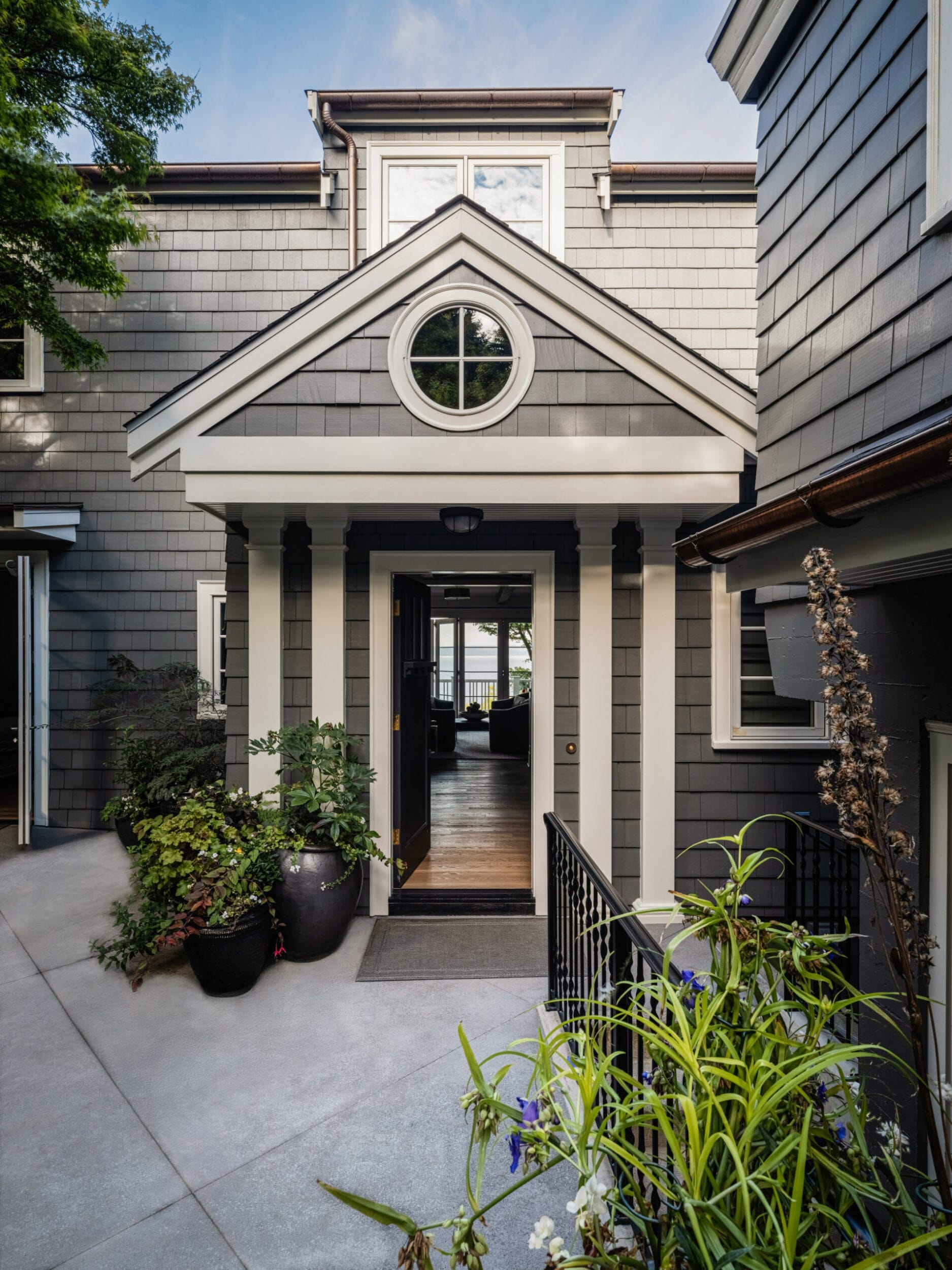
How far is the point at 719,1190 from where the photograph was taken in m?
1.15

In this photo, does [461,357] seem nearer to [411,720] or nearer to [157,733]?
[411,720]

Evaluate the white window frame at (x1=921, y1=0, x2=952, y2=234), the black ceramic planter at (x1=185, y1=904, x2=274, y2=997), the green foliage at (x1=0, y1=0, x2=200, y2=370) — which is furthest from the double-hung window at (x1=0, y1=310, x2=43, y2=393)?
the white window frame at (x1=921, y1=0, x2=952, y2=234)

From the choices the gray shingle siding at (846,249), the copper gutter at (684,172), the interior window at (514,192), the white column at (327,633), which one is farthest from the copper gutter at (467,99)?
the white column at (327,633)

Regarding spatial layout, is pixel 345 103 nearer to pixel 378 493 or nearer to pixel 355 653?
pixel 378 493

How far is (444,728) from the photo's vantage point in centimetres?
956

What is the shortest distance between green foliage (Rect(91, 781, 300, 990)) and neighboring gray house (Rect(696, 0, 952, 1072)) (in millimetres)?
2623

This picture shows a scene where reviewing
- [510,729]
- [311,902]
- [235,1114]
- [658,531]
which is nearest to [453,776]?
[510,729]

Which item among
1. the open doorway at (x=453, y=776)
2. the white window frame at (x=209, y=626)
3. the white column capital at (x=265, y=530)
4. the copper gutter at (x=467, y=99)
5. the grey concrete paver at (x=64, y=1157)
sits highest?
the copper gutter at (x=467, y=99)

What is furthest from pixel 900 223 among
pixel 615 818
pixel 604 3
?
pixel 604 3

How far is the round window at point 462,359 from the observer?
3.56 metres

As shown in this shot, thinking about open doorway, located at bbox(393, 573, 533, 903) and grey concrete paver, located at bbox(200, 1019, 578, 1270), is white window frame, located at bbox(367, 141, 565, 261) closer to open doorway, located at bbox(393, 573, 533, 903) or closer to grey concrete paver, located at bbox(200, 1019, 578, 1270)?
open doorway, located at bbox(393, 573, 533, 903)

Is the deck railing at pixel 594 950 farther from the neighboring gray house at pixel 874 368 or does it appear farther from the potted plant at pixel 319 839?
the potted plant at pixel 319 839

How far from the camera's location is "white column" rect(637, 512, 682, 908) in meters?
4.01

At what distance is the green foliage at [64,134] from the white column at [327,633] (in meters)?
3.20
